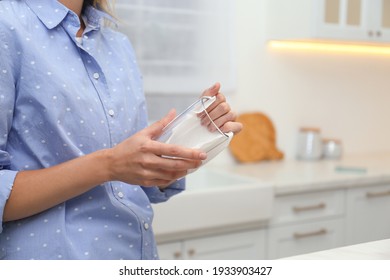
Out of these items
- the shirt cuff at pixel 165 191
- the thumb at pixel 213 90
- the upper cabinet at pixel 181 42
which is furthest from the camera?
the upper cabinet at pixel 181 42

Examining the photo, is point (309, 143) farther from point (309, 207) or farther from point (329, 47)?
point (309, 207)

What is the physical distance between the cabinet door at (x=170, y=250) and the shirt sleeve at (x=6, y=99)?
3.33 ft

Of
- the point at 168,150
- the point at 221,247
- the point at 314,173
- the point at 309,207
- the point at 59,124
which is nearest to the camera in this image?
the point at 168,150

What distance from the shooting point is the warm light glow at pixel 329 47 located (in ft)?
9.00

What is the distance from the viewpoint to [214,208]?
190 cm

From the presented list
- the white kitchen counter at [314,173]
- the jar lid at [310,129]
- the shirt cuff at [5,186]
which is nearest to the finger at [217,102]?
the shirt cuff at [5,186]

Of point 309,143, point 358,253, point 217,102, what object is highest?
point 217,102

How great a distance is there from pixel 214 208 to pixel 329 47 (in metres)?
1.42

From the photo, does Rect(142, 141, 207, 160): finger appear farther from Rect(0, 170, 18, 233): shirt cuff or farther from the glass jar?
the glass jar

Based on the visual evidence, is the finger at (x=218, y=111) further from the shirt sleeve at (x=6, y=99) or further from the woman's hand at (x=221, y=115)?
the shirt sleeve at (x=6, y=99)

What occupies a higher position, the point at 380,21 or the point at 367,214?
the point at 380,21

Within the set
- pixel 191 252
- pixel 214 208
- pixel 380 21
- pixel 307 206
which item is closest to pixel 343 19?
pixel 380 21
